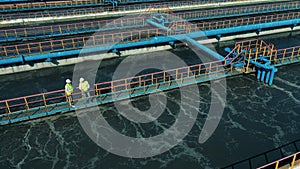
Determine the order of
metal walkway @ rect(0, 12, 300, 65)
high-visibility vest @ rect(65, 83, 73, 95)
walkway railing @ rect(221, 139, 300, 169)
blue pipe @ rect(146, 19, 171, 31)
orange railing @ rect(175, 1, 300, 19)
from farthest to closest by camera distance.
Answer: orange railing @ rect(175, 1, 300, 19), blue pipe @ rect(146, 19, 171, 31), metal walkway @ rect(0, 12, 300, 65), high-visibility vest @ rect(65, 83, 73, 95), walkway railing @ rect(221, 139, 300, 169)

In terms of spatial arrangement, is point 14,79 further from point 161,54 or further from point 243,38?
point 243,38

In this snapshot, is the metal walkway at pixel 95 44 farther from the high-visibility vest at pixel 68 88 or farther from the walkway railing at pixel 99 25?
the high-visibility vest at pixel 68 88

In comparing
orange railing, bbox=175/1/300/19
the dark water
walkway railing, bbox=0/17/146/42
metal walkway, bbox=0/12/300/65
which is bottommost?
the dark water

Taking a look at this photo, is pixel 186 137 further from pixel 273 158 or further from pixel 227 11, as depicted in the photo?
pixel 227 11

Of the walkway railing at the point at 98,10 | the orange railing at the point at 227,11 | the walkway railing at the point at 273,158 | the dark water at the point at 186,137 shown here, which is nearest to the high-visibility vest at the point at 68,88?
the dark water at the point at 186,137

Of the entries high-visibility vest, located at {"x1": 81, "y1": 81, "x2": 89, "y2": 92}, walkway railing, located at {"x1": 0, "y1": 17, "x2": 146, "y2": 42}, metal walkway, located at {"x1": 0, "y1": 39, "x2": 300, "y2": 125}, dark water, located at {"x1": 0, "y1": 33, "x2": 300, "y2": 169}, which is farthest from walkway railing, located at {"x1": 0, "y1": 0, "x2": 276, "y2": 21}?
high-visibility vest, located at {"x1": 81, "y1": 81, "x2": 89, "y2": 92}

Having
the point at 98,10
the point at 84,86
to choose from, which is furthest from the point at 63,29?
the point at 84,86

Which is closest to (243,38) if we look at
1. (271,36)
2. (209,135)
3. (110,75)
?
(271,36)

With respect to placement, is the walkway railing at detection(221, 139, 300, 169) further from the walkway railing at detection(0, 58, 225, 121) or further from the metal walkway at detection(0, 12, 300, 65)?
the metal walkway at detection(0, 12, 300, 65)
